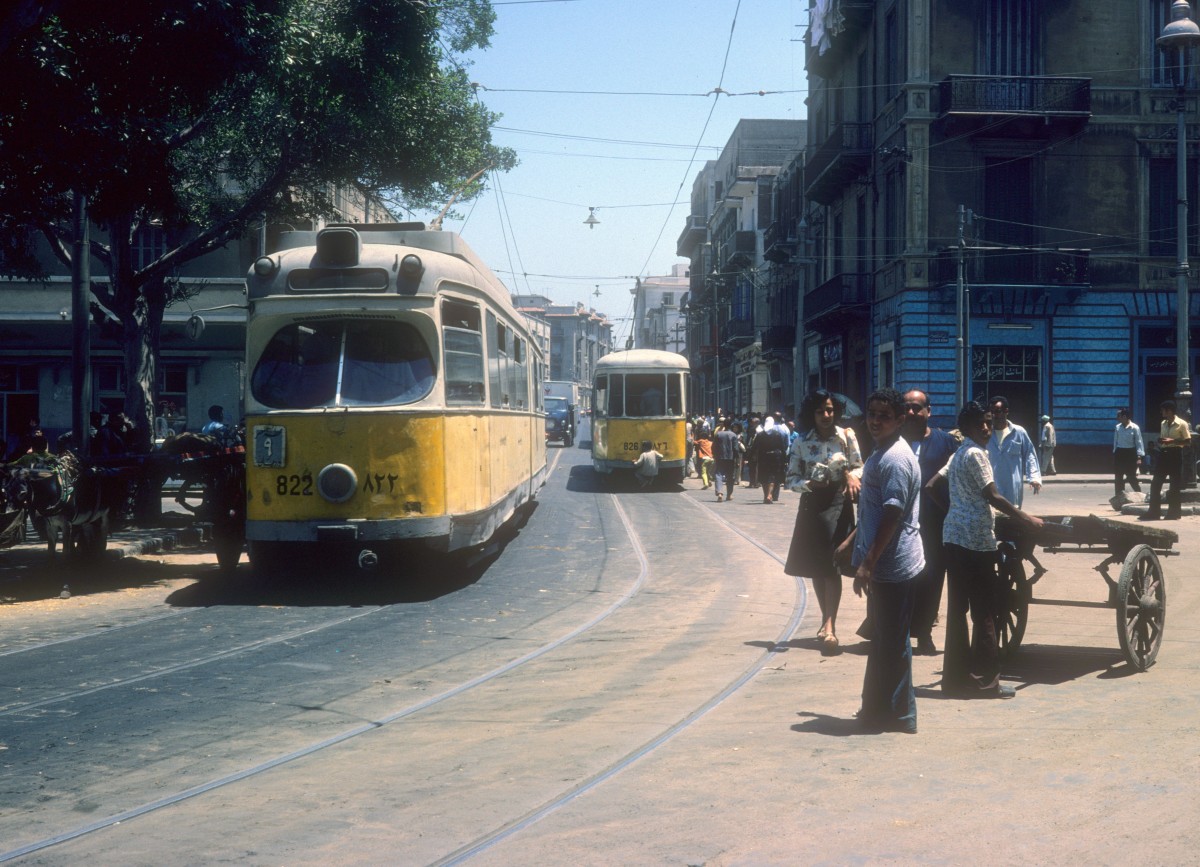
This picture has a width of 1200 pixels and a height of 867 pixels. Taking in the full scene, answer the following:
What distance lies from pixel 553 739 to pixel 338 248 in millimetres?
6105

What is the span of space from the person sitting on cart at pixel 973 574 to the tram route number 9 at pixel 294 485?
560cm

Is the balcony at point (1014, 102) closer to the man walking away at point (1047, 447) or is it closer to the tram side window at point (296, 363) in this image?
the man walking away at point (1047, 447)

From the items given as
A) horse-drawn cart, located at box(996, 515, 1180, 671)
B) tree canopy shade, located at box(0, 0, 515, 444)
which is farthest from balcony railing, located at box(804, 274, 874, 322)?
horse-drawn cart, located at box(996, 515, 1180, 671)

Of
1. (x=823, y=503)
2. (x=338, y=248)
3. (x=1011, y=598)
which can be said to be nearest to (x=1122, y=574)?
(x=1011, y=598)

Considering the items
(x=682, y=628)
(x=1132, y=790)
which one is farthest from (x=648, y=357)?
(x=1132, y=790)

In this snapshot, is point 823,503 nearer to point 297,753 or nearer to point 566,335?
point 297,753

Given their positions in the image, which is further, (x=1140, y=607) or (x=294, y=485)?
(x=294, y=485)

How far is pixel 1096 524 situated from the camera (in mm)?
7934

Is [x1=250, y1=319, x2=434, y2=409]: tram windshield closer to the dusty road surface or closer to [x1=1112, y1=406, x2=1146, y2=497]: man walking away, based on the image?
the dusty road surface

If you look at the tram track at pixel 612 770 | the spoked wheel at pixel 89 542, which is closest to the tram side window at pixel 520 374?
the spoked wheel at pixel 89 542

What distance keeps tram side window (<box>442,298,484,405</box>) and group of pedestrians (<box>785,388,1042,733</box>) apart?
340cm

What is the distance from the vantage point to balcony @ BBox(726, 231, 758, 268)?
61125mm

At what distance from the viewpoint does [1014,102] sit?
31.4 metres

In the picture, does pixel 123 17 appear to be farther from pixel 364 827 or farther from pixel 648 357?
pixel 648 357
